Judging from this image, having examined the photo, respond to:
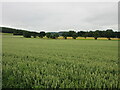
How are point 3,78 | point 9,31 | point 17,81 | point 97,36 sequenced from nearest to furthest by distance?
point 17,81 → point 3,78 → point 97,36 → point 9,31

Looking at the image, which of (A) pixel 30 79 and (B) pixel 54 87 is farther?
(A) pixel 30 79

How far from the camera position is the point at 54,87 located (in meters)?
3.08

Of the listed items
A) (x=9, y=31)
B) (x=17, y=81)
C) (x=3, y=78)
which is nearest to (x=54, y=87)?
(x=17, y=81)

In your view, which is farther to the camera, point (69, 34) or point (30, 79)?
point (69, 34)

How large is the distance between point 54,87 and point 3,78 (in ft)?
6.67

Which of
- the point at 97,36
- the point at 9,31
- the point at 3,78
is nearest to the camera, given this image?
the point at 3,78

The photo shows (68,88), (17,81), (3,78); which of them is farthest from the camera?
(3,78)

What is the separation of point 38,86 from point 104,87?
6.61 ft

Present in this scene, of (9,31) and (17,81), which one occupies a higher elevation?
(9,31)

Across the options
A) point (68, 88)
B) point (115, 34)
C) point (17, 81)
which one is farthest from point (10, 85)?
point (115, 34)

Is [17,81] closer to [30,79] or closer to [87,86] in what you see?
[30,79]

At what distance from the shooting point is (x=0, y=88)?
3.22 m

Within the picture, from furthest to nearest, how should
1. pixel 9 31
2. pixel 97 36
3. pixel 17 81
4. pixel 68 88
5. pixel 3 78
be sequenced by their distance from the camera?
pixel 9 31 < pixel 97 36 < pixel 3 78 < pixel 17 81 < pixel 68 88

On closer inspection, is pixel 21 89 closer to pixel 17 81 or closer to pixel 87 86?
pixel 17 81
